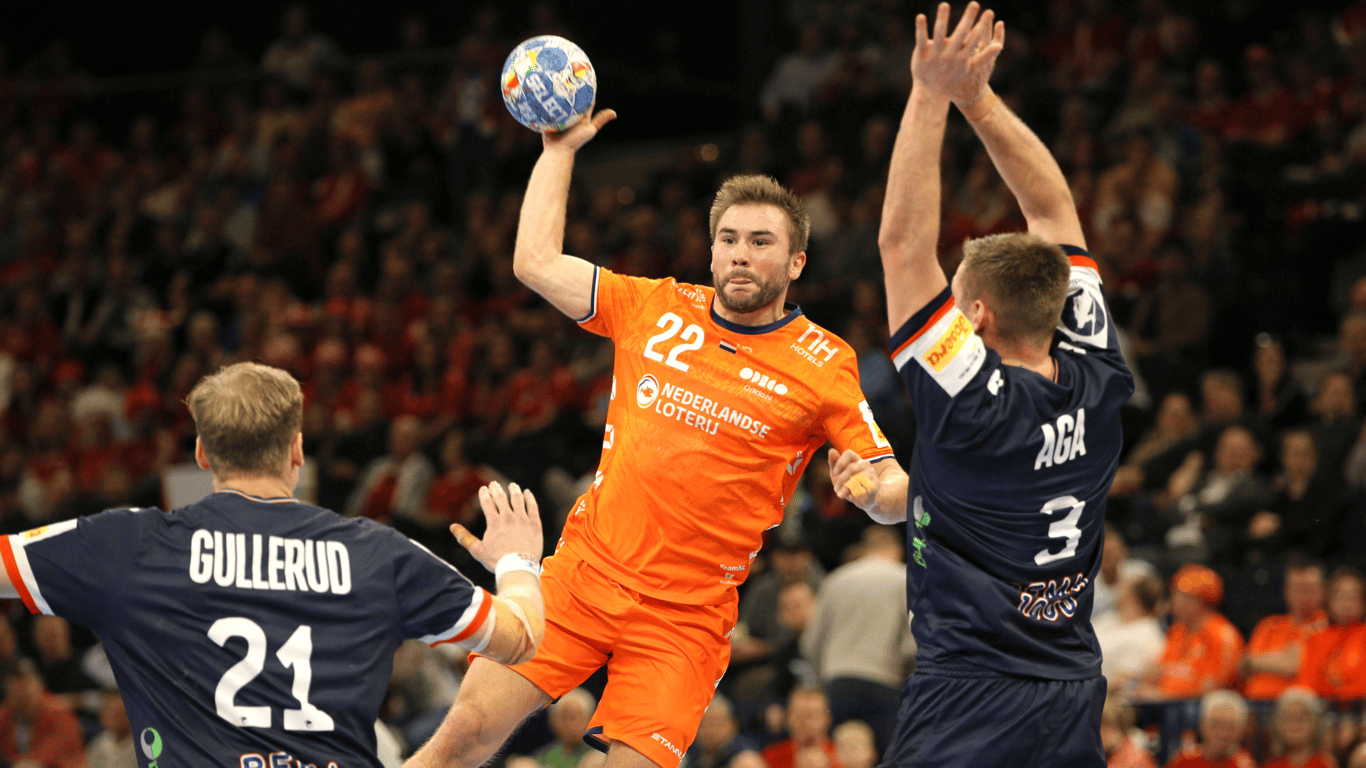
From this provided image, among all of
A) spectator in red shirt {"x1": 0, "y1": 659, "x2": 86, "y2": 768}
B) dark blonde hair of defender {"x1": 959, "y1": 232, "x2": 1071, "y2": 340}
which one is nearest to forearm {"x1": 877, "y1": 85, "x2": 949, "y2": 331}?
dark blonde hair of defender {"x1": 959, "y1": 232, "x2": 1071, "y2": 340}

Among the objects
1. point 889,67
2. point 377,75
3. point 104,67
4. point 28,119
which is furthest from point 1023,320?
point 104,67

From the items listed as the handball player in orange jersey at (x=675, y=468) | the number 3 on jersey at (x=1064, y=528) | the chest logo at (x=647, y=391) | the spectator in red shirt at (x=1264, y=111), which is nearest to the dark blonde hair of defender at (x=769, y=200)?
the handball player in orange jersey at (x=675, y=468)

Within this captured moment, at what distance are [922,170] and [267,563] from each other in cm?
218

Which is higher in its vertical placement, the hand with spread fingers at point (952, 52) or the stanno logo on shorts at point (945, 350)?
the hand with spread fingers at point (952, 52)

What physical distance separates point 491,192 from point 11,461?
262 inches

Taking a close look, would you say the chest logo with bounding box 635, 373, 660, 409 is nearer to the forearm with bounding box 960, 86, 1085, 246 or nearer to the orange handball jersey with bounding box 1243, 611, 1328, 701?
the forearm with bounding box 960, 86, 1085, 246

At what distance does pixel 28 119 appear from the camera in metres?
22.9

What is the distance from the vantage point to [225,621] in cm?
380

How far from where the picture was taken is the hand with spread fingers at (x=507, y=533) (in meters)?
4.38

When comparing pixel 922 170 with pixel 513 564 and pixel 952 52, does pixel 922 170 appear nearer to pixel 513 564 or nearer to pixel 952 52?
pixel 952 52

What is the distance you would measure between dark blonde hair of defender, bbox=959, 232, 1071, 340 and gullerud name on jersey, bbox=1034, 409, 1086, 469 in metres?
0.29

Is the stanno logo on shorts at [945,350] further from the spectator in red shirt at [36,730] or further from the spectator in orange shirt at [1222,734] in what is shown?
the spectator in red shirt at [36,730]

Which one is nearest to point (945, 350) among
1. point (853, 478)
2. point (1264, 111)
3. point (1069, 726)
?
point (853, 478)

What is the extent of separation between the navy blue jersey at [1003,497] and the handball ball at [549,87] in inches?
82.9
